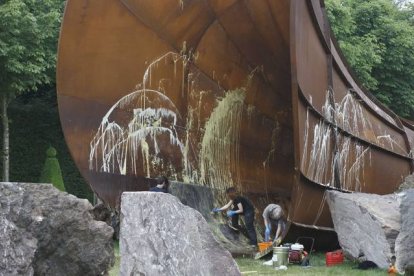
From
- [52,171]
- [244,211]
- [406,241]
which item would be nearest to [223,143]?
[244,211]

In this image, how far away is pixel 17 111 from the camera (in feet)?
69.2

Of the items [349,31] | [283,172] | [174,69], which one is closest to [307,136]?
[174,69]

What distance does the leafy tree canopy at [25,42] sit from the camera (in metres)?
16.9

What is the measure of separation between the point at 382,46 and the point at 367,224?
62.0 ft

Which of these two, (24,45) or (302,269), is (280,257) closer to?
(302,269)

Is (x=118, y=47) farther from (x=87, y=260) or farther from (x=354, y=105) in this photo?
(x=87, y=260)

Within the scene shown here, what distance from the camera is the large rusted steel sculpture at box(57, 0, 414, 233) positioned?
9695 millimetres

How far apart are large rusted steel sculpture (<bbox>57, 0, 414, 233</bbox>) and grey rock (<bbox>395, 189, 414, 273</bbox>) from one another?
1.93 meters

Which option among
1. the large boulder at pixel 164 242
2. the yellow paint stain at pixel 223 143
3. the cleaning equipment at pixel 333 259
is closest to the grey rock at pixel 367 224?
the cleaning equipment at pixel 333 259

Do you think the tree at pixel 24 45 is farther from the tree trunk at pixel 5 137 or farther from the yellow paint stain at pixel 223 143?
the yellow paint stain at pixel 223 143

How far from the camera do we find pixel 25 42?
17.6 metres

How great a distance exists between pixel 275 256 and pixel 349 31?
17.4m

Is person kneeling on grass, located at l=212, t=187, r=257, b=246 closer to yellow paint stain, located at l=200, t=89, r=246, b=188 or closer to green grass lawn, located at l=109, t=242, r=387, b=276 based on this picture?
yellow paint stain, located at l=200, t=89, r=246, b=188

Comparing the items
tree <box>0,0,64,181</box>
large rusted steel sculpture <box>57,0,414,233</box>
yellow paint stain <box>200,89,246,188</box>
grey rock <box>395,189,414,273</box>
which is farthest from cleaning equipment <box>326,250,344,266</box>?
A: tree <box>0,0,64,181</box>
